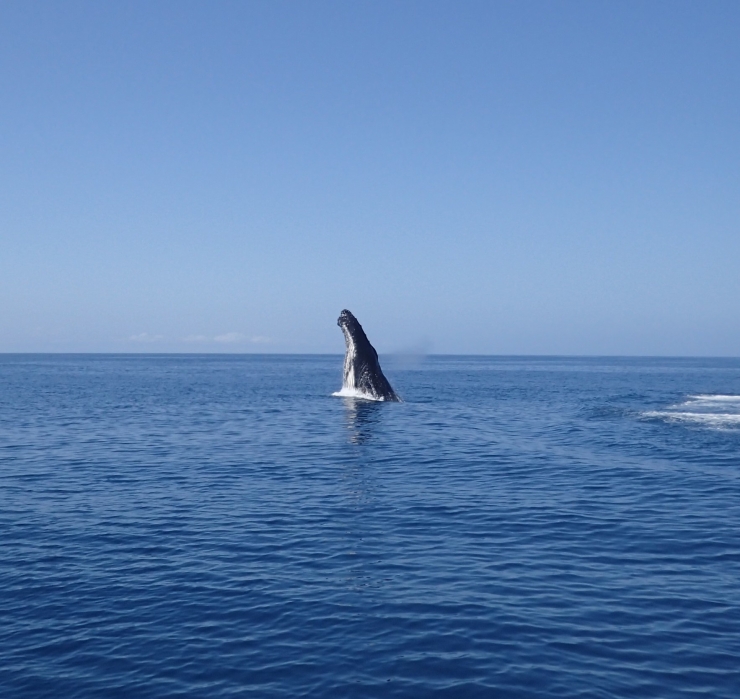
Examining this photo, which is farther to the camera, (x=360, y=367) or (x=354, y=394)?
(x=354, y=394)

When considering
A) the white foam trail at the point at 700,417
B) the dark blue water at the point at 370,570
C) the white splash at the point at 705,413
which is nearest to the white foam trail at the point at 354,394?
the white foam trail at the point at 700,417

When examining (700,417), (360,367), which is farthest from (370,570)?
(360,367)

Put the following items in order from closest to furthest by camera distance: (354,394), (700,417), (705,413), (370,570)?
1. (370,570)
2. (700,417)
3. (705,413)
4. (354,394)

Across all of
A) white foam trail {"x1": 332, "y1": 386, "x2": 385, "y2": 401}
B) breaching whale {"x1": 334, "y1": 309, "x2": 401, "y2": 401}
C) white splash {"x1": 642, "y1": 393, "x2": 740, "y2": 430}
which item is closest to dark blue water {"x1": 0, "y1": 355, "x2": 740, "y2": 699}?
white splash {"x1": 642, "y1": 393, "x2": 740, "y2": 430}

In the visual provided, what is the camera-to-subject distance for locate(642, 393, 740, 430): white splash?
44344 millimetres

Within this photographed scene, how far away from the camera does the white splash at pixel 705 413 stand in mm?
44344

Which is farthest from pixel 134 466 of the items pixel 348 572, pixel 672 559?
pixel 672 559

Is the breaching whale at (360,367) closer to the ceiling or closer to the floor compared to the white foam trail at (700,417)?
closer to the ceiling

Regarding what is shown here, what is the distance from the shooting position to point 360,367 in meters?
60.1

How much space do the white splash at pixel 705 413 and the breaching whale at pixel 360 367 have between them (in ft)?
66.5

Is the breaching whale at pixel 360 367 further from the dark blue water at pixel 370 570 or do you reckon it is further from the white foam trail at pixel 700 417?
the dark blue water at pixel 370 570

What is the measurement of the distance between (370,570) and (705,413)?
40477 mm

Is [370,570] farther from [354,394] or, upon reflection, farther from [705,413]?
[354,394]

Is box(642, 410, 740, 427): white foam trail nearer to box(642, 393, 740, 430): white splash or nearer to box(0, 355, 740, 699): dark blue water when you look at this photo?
box(642, 393, 740, 430): white splash
